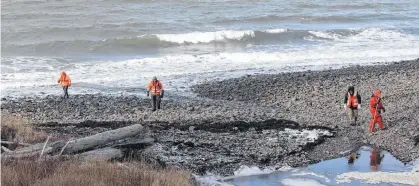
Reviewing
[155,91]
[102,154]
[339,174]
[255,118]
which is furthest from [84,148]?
[155,91]

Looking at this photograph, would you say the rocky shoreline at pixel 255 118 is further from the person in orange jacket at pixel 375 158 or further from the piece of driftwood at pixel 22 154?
the piece of driftwood at pixel 22 154

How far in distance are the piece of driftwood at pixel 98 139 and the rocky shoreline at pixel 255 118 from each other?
46cm

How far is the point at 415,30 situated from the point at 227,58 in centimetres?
1796

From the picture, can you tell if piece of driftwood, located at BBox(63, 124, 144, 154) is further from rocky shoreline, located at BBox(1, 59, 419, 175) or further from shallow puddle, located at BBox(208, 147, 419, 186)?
shallow puddle, located at BBox(208, 147, 419, 186)

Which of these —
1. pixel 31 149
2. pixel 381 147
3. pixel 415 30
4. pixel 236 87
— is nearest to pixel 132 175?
pixel 31 149

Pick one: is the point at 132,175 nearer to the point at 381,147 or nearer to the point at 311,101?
the point at 381,147

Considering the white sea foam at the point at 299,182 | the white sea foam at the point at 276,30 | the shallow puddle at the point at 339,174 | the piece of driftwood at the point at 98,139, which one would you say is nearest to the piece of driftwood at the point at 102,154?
the piece of driftwood at the point at 98,139

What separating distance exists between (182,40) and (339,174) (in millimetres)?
30214

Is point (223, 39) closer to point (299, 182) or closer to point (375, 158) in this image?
point (375, 158)

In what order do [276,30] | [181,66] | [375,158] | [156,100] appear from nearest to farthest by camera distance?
[375,158]
[156,100]
[181,66]
[276,30]

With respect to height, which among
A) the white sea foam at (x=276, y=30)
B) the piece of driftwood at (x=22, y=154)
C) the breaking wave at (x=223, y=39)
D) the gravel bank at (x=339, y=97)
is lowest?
the gravel bank at (x=339, y=97)

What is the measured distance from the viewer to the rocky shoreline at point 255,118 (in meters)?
15.3

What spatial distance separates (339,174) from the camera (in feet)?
46.0

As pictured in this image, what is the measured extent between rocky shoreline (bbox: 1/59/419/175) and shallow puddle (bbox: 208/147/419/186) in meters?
0.39
